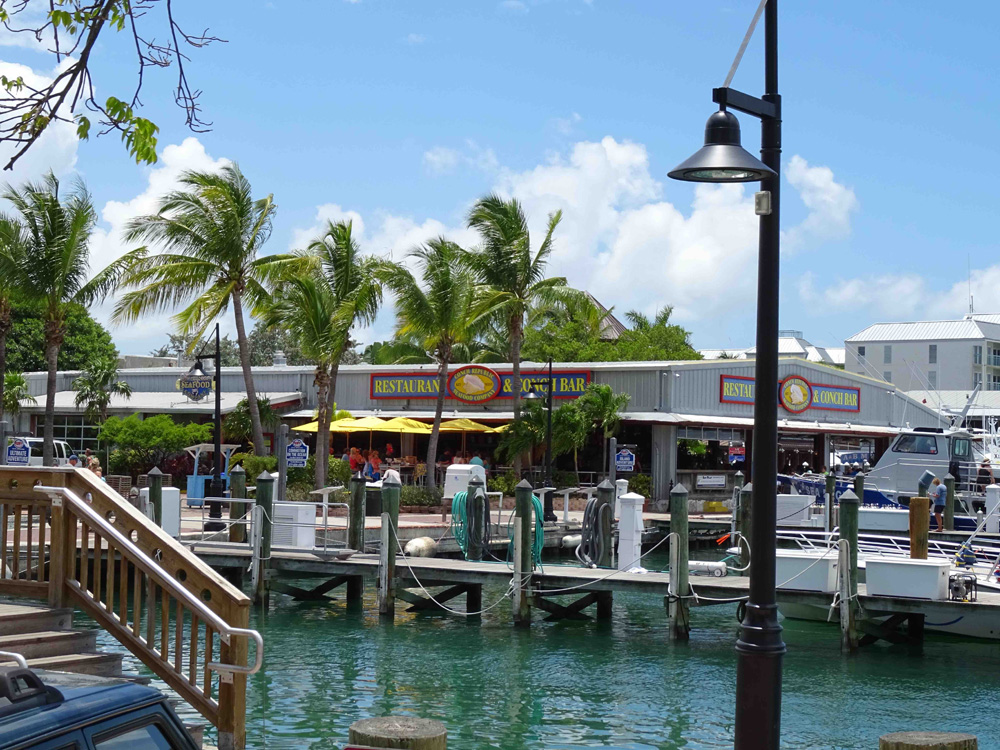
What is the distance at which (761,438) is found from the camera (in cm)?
756

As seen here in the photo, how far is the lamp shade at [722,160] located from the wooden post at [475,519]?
15.3 metres

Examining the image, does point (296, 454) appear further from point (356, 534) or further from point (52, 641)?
point (52, 641)

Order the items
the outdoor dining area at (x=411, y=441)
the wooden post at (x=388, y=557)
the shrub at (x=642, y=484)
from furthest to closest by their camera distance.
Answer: the shrub at (x=642, y=484) < the outdoor dining area at (x=411, y=441) < the wooden post at (x=388, y=557)

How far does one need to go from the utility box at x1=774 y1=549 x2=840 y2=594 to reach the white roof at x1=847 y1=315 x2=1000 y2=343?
100 m

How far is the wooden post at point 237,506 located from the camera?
73.6ft

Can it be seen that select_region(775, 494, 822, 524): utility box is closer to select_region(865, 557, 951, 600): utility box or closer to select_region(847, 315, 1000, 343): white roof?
select_region(865, 557, 951, 600): utility box

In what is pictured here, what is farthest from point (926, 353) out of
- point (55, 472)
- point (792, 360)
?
point (55, 472)

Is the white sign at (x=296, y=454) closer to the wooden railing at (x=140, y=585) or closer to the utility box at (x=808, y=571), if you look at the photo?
the utility box at (x=808, y=571)

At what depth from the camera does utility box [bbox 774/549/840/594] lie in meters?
17.6

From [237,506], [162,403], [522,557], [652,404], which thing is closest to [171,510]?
[237,506]

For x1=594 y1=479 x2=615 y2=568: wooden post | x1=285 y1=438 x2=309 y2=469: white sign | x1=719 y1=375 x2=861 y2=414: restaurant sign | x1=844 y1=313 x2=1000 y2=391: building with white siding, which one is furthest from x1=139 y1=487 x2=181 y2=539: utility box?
x1=844 y1=313 x2=1000 y2=391: building with white siding

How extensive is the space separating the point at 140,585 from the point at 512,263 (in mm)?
29713

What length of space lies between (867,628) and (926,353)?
103m

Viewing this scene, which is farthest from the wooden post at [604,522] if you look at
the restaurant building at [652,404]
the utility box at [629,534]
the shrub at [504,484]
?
the restaurant building at [652,404]
